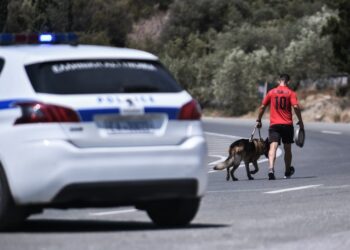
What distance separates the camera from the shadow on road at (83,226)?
1127 cm

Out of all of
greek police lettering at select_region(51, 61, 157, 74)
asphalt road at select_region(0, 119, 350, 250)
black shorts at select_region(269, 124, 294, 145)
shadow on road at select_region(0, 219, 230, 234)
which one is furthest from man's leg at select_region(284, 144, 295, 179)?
greek police lettering at select_region(51, 61, 157, 74)

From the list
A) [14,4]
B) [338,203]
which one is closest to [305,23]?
[14,4]

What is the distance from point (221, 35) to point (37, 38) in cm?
7464

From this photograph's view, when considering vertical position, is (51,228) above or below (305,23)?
above

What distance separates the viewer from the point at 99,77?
438 inches

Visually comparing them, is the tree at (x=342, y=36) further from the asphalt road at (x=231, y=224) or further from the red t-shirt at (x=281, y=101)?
the asphalt road at (x=231, y=224)

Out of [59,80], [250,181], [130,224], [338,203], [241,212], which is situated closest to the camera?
[59,80]

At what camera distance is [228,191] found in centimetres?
1733

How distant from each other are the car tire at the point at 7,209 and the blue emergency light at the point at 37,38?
4.91 ft

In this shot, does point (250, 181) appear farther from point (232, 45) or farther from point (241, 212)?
point (232, 45)

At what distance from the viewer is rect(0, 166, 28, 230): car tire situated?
1094 cm

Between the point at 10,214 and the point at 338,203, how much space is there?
473cm

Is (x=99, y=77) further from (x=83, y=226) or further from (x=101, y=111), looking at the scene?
(x=83, y=226)

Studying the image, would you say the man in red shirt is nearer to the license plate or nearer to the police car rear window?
the police car rear window
